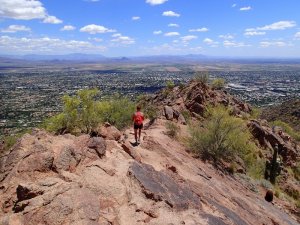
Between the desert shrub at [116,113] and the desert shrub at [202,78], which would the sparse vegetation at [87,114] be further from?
the desert shrub at [202,78]

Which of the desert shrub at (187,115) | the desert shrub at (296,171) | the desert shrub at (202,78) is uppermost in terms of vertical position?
the desert shrub at (202,78)

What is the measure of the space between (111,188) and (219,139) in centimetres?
1328

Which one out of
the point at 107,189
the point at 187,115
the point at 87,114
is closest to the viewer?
the point at 107,189

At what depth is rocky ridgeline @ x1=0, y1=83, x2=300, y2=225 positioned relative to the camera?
12055 millimetres

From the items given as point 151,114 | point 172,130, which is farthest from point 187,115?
point 172,130

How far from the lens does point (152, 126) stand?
96.6 feet

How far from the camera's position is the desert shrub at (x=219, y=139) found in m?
25.0

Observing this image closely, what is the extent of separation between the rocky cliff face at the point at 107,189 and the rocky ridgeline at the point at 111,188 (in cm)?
3

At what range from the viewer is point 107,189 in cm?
1355

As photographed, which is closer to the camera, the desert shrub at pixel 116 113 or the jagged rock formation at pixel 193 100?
the desert shrub at pixel 116 113

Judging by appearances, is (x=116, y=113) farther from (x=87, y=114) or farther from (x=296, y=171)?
(x=296, y=171)

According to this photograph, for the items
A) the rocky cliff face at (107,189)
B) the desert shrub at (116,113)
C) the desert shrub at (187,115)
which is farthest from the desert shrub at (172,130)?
the desert shrub at (187,115)

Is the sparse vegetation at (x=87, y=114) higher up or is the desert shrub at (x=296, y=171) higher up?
the sparse vegetation at (x=87, y=114)

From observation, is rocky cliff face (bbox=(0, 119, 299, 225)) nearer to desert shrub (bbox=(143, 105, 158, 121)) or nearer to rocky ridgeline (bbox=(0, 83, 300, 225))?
rocky ridgeline (bbox=(0, 83, 300, 225))
